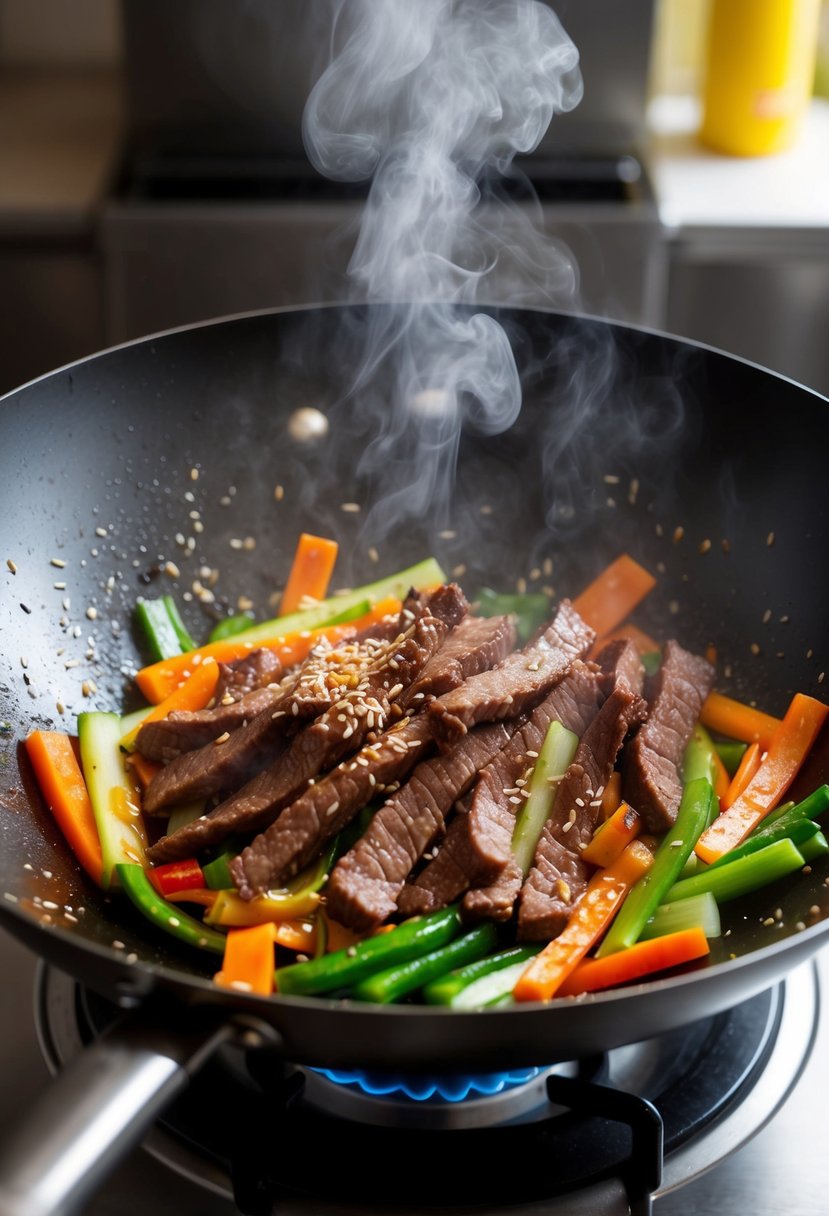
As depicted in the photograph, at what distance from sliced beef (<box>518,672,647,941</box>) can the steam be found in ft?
2.07

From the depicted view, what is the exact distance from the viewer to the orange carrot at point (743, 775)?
1.78 metres

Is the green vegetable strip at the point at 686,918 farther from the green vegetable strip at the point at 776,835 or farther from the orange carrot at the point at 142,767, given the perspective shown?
the orange carrot at the point at 142,767

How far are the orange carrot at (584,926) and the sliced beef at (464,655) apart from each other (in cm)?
35

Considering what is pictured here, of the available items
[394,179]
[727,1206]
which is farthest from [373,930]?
[394,179]

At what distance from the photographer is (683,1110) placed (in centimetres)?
148

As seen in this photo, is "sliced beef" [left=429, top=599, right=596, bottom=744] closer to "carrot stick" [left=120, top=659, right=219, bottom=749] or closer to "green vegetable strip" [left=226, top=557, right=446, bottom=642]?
"green vegetable strip" [left=226, top=557, right=446, bottom=642]

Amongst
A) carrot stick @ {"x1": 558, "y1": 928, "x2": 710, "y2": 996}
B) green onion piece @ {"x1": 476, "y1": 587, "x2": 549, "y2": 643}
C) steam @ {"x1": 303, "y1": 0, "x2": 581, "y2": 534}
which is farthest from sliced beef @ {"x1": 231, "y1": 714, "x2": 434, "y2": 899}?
A: steam @ {"x1": 303, "y1": 0, "x2": 581, "y2": 534}

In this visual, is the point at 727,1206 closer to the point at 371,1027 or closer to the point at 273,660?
the point at 371,1027

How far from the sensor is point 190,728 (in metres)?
1.81

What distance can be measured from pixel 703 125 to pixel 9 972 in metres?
2.88

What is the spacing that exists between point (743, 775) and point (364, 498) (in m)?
0.86

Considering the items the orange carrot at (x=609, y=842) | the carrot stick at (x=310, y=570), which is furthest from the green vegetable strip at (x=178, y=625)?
the orange carrot at (x=609, y=842)

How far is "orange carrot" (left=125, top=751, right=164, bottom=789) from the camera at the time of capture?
1826mm

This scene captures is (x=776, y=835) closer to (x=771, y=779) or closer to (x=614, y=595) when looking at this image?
(x=771, y=779)
